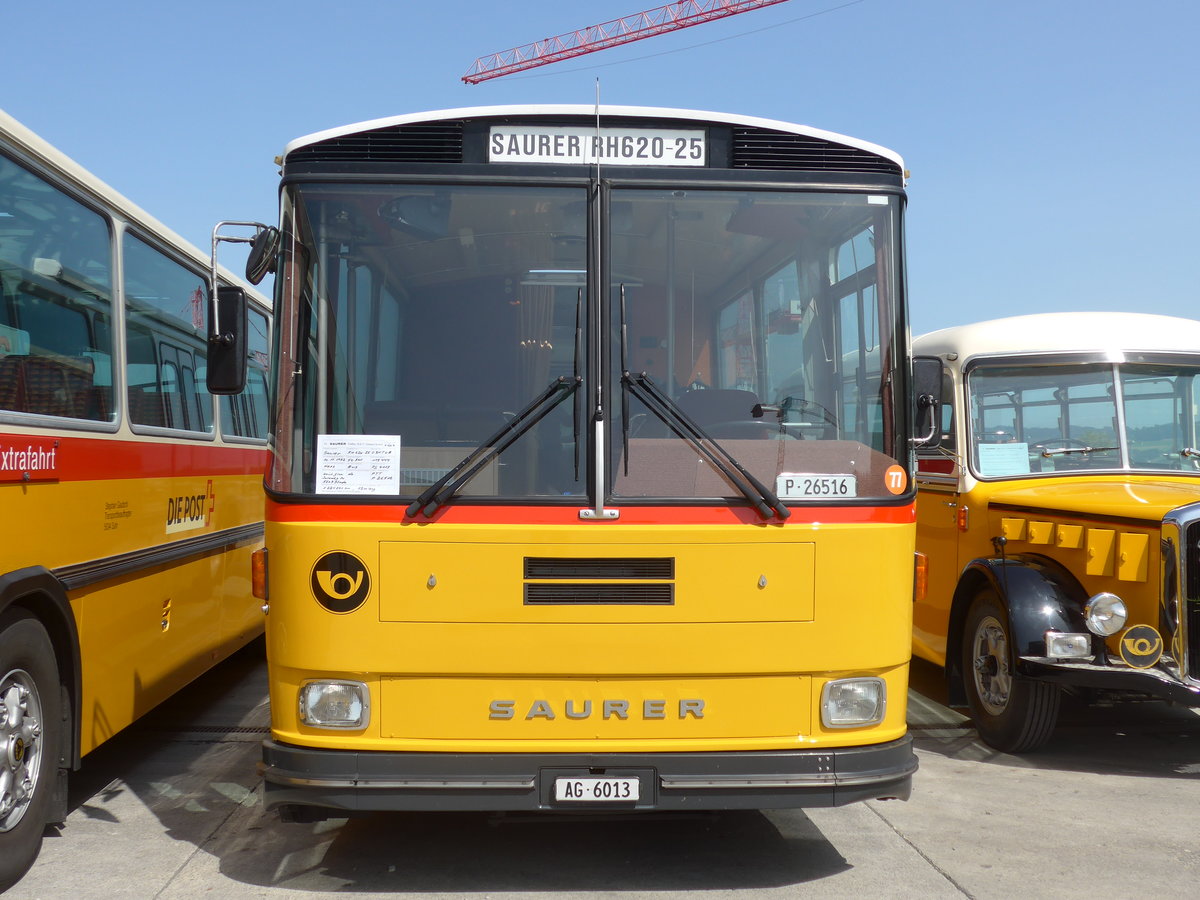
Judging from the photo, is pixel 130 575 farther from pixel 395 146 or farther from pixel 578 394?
pixel 578 394

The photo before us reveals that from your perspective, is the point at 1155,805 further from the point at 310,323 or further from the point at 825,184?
the point at 310,323

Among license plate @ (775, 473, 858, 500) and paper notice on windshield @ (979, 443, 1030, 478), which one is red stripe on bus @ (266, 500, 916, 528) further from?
paper notice on windshield @ (979, 443, 1030, 478)

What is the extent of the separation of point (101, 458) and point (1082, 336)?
18.3 feet

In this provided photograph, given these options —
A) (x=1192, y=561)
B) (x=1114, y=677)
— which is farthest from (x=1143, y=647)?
(x=1192, y=561)

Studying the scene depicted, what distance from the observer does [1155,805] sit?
577cm

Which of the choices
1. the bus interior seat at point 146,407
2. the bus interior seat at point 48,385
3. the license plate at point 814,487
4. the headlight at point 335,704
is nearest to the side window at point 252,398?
the bus interior seat at point 146,407

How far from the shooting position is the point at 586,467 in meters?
4.30

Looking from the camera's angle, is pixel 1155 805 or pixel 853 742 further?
pixel 1155 805

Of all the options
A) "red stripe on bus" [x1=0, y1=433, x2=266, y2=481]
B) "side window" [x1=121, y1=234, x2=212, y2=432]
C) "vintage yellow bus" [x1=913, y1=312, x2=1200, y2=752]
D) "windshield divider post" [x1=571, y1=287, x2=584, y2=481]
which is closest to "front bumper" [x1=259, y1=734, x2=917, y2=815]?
"windshield divider post" [x1=571, y1=287, x2=584, y2=481]

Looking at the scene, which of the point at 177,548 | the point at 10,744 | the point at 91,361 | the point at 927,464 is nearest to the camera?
the point at 10,744

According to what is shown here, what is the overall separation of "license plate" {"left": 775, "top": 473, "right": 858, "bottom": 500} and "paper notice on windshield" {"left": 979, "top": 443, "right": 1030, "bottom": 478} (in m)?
3.35

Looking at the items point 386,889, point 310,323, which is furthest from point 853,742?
point 310,323

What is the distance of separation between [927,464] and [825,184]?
12.7ft

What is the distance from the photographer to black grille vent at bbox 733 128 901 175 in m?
4.61
